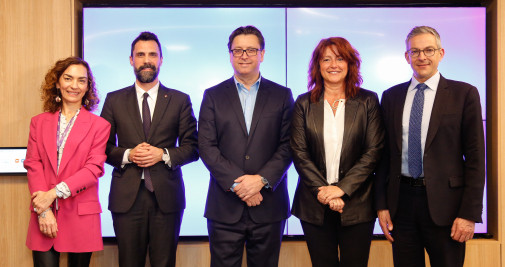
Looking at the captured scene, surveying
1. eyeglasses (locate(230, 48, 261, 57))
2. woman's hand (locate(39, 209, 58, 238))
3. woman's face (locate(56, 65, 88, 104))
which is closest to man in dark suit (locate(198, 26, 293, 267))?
eyeglasses (locate(230, 48, 261, 57))

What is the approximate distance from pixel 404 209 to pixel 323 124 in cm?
72

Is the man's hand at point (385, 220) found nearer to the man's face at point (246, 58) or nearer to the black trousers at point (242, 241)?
the black trousers at point (242, 241)

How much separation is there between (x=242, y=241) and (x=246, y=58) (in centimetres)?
124

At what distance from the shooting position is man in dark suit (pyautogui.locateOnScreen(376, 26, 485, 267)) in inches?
99.3

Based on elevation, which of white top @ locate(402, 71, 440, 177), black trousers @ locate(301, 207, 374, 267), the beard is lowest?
black trousers @ locate(301, 207, 374, 267)

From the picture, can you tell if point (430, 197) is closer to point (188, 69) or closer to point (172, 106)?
point (172, 106)

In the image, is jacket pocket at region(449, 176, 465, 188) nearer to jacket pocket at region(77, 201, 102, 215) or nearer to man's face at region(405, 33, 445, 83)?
man's face at region(405, 33, 445, 83)

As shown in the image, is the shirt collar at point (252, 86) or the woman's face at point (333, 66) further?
the shirt collar at point (252, 86)

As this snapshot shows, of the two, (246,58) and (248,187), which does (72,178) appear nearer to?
(248,187)

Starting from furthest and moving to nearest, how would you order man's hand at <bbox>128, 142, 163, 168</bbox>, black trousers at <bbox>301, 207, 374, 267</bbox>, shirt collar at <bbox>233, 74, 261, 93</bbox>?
shirt collar at <bbox>233, 74, 261, 93</bbox> → man's hand at <bbox>128, 142, 163, 168</bbox> → black trousers at <bbox>301, 207, 374, 267</bbox>

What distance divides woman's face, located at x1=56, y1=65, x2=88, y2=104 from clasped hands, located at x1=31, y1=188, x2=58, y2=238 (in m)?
0.64

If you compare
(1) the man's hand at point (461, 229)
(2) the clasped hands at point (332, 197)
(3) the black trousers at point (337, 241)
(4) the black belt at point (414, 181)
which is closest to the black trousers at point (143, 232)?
(3) the black trousers at point (337, 241)

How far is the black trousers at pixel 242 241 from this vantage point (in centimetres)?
285

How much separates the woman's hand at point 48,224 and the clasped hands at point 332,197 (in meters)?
1.67
